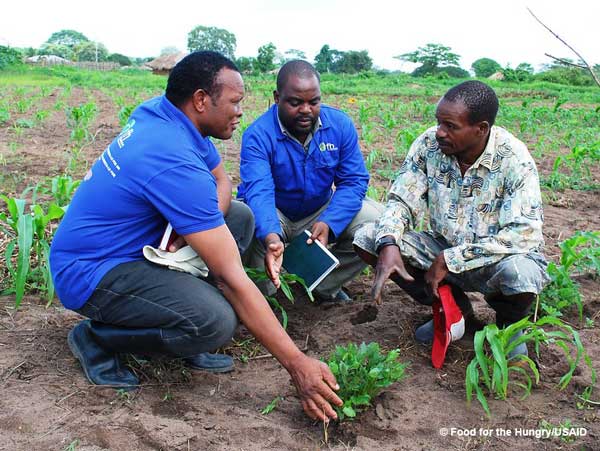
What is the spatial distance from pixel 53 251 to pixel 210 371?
76 cm

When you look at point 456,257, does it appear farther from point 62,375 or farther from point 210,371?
point 62,375

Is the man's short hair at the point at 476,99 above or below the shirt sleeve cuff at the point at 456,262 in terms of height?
above

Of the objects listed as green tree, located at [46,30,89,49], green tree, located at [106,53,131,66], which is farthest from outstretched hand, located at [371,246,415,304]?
green tree, located at [46,30,89,49]

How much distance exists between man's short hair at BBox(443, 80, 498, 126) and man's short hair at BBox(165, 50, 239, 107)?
906 mm

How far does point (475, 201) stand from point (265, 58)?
33.3 metres

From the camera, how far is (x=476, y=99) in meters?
2.44

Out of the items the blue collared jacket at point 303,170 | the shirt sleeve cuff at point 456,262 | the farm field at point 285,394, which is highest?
the blue collared jacket at point 303,170

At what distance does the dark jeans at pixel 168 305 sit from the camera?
217cm

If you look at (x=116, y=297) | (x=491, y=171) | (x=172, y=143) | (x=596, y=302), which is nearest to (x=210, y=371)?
(x=116, y=297)

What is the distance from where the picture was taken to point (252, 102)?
533 inches

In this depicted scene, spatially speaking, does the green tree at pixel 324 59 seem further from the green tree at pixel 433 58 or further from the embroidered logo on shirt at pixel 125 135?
the embroidered logo on shirt at pixel 125 135

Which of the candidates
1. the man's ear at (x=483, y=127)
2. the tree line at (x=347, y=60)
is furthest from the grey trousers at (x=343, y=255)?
the tree line at (x=347, y=60)

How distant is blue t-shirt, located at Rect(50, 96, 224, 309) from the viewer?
2027mm

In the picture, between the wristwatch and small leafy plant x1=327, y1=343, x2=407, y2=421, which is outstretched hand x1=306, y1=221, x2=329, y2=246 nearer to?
the wristwatch
